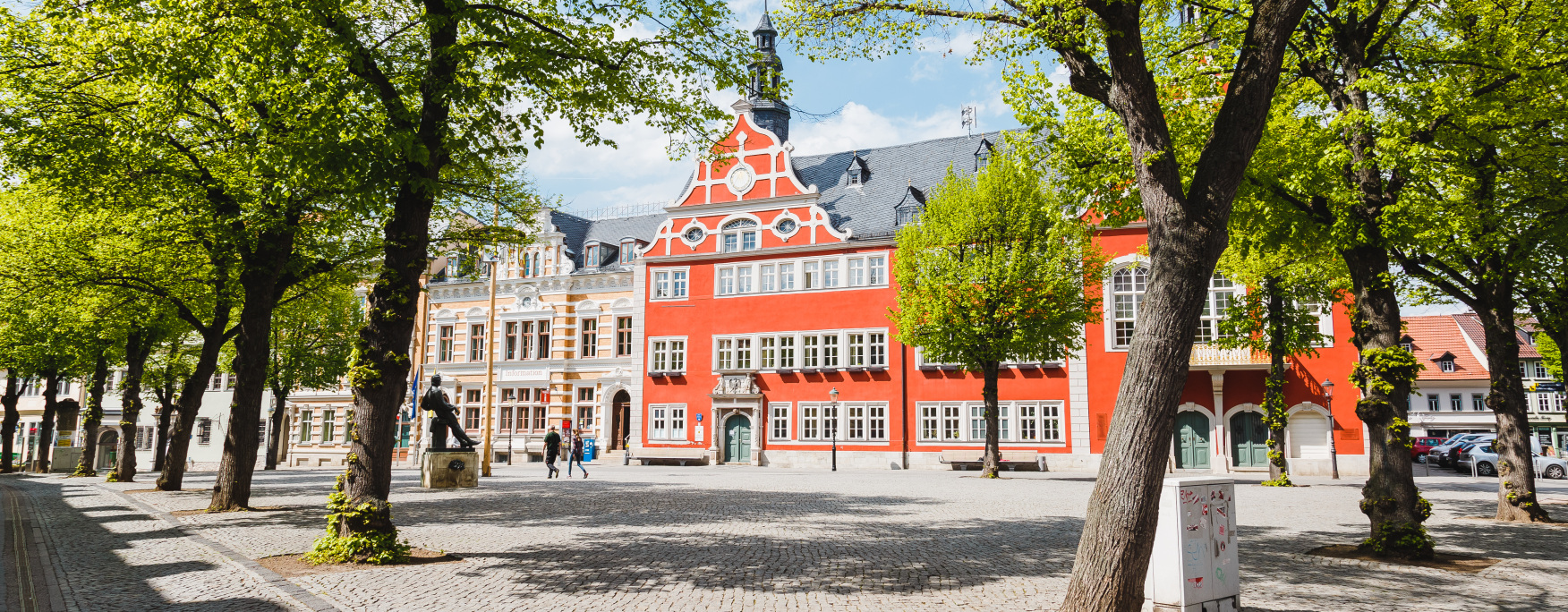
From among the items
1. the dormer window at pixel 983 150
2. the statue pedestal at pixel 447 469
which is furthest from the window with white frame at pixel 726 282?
the statue pedestal at pixel 447 469

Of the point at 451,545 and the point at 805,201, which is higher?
the point at 805,201

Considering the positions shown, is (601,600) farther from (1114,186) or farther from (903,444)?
(903,444)

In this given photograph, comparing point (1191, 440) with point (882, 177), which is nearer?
point (1191, 440)

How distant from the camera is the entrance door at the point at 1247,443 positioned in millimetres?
32219

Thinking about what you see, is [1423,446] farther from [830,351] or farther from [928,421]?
[830,351]

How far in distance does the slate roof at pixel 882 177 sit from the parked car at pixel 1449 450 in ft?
71.7

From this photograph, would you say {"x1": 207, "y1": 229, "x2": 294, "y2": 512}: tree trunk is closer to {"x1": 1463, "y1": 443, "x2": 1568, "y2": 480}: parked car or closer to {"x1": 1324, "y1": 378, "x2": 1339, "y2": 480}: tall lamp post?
{"x1": 1324, "y1": 378, "x2": 1339, "y2": 480}: tall lamp post

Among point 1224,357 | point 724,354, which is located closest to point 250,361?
point 724,354

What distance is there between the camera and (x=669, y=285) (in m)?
41.5

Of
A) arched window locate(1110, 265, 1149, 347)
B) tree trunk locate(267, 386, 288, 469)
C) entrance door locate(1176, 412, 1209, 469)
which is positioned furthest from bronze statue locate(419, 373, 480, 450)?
entrance door locate(1176, 412, 1209, 469)

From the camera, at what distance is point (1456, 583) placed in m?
9.12

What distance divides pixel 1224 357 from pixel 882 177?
16.2 meters

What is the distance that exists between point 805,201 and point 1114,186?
28.6 meters

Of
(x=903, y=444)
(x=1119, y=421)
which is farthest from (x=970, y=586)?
(x=903, y=444)
